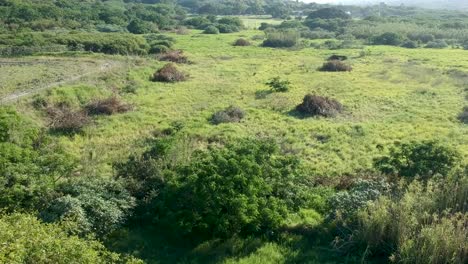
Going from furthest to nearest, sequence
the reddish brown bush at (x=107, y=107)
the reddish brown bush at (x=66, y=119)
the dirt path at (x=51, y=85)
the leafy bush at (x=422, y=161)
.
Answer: the reddish brown bush at (x=107, y=107) < the dirt path at (x=51, y=85) < the reddish brown bush at (x=66, y=119) < the leafy bush at (x=422, y=161)

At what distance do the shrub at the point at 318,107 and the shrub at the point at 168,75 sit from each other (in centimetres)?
1039

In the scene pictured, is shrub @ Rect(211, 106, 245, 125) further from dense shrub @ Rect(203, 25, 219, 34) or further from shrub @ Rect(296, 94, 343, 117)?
dense shrub @ Rect(203, 25, 219, 34)

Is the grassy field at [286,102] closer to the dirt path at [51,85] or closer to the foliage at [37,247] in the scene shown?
the dirt path at [51,85]

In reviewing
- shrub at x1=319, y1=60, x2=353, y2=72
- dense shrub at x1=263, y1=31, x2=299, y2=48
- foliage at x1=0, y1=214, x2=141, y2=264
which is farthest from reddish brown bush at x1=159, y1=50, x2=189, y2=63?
→ foliage at x1=0, y1=214, x2=141, y2=264

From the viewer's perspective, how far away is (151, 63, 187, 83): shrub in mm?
34338

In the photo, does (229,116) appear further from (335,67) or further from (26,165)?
(335,67)

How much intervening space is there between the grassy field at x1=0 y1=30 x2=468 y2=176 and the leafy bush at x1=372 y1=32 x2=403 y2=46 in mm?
17087

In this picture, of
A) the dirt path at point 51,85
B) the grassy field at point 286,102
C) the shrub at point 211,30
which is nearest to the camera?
the grassy field at point 286,102

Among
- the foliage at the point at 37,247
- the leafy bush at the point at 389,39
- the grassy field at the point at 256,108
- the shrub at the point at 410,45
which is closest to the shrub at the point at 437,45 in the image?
the shrub at the point at 410,45

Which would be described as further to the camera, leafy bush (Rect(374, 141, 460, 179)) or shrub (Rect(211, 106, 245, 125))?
shrub (Rect(211, 106, 245, 125))

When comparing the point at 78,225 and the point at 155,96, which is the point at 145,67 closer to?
the point at 155,96

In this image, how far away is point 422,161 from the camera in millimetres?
17250

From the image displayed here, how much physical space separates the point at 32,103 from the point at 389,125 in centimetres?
1907

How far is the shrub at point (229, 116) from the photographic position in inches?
1000
